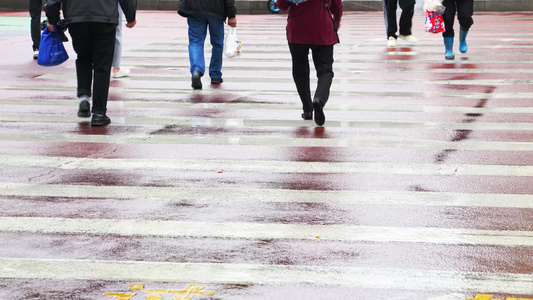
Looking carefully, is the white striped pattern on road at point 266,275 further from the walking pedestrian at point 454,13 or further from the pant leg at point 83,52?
the walking pedestrian at point 454,13

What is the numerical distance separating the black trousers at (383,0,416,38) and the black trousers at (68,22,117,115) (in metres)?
8.31

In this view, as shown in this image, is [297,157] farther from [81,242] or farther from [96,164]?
[81,242]

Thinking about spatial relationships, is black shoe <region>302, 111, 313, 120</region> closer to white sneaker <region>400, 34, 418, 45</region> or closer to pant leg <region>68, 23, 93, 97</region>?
pant leg <region>68, 23, 93, 97</region>

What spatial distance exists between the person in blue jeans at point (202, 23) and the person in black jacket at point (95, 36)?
6.82 ft

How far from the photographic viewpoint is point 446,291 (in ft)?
14.3

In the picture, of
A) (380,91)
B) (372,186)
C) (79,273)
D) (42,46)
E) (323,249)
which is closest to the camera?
(79,273)

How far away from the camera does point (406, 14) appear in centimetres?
1655

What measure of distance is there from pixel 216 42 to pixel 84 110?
9.24ft

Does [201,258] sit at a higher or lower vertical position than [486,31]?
higher

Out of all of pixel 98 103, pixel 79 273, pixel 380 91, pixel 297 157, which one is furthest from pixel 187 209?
pixel 380 91

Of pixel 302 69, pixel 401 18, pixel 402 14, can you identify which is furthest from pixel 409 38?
pixel 302 69

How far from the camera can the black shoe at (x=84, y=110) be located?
9.45m

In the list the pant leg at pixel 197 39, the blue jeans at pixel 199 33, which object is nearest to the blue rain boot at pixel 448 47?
the blue jeans at pixel 199 33

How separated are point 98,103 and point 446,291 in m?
5.42
